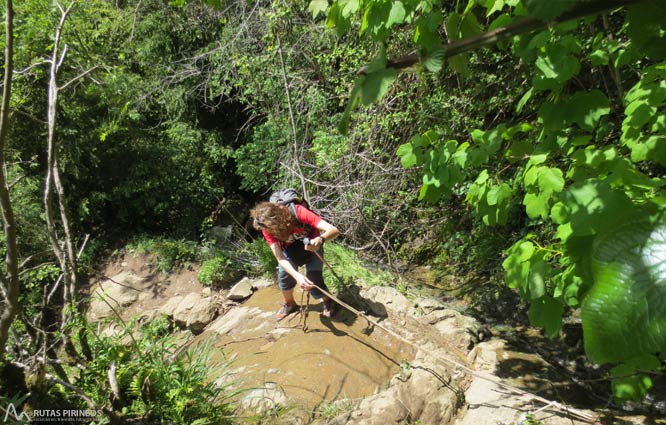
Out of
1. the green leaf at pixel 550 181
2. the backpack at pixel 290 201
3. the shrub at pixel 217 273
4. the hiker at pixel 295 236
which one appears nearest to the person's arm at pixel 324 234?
the hiker at pixel 295 236

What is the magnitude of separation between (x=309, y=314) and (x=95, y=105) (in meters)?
5.79

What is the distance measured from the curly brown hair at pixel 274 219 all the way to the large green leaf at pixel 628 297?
2848mm

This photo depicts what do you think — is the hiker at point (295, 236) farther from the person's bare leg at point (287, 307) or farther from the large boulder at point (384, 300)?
the large boulder at point (384, 300)

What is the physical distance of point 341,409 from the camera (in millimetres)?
2752

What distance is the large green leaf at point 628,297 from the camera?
1.32 ft

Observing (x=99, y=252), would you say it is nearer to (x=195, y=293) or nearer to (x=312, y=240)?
(x=195, y=293)

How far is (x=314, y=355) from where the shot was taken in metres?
3.34

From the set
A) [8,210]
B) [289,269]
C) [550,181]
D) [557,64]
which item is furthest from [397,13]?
[289,269]

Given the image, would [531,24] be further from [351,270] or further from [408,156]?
[351,270]

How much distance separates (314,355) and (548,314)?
228cm

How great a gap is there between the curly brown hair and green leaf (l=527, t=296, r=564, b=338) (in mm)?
2105

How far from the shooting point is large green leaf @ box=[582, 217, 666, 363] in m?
0.40

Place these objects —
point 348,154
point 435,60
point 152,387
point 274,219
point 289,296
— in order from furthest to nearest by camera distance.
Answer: point 348,154 → point 289,296 → point 274,219 → point 152,387 → point 435,60

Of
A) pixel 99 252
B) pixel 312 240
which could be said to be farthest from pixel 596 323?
pixel 99 252
